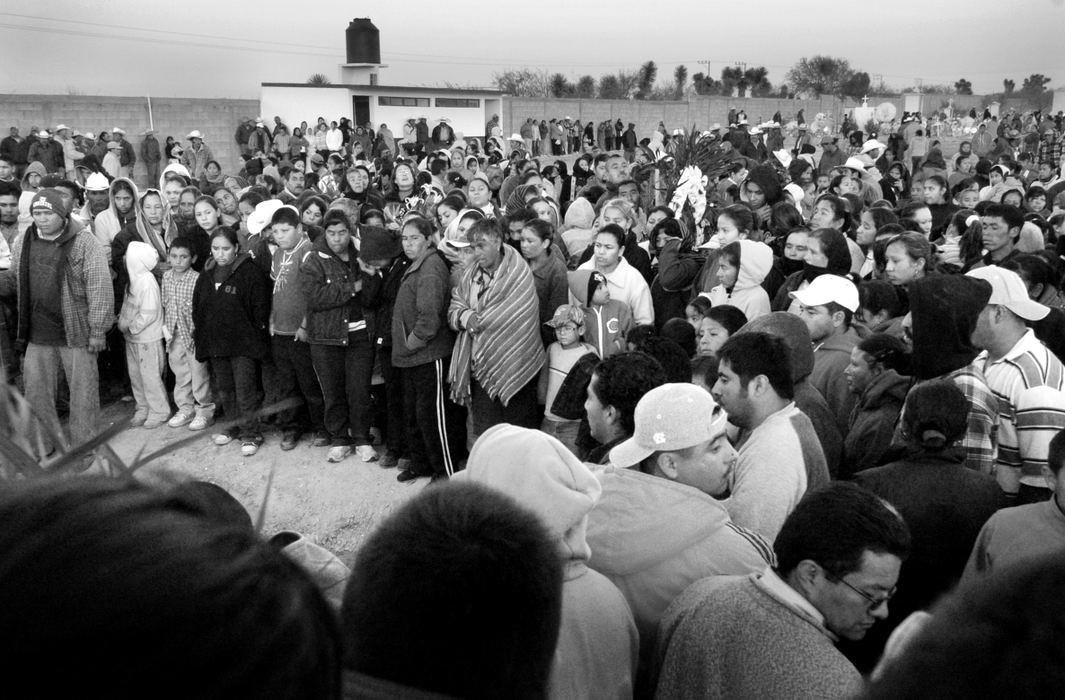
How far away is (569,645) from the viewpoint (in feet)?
7.13

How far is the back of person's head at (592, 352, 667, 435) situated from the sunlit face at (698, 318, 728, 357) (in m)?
1.16

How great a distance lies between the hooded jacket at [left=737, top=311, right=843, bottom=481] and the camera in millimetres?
3787

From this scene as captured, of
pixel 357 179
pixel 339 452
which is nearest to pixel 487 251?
pixel 339 452

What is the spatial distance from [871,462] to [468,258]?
10.5 ft

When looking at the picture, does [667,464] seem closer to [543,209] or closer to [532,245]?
[532,245]

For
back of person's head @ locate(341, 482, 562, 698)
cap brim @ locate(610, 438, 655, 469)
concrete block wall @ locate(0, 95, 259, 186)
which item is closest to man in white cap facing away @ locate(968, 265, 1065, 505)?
cap brim @ locate(610, 438, 655, 469)

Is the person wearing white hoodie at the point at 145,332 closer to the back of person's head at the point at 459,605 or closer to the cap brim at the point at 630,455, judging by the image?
the cap brim at the point at 630,455

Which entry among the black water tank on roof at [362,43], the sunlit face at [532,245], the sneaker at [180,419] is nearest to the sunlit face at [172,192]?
the sneaker at [180,419]

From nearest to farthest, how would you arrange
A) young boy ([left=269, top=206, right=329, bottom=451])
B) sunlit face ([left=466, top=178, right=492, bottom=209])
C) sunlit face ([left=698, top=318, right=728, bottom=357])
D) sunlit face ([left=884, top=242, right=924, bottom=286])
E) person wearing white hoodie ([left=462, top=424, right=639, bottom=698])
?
1. person wearing white hoodie ([left=462, top=424, right=639, bottom=698])
2. sunlit face ([left=698, top=318, right=728, bottom=357])
3. sunlit face ([left=884, top=242, right=924, bottom=286])
4. young boy ([left=269, top=206, right=329, bottom=451])
5. sunlit face ([left=466, top=178, right=492, bottom=209])

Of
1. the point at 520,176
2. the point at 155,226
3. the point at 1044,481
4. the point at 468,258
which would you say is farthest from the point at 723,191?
the point at 1044,481

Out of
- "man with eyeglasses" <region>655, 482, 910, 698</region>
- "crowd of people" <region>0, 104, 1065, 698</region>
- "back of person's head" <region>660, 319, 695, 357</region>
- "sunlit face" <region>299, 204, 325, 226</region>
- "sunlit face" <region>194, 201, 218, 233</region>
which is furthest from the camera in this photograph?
"sunlit face" <region>299, 204, 325, 226</region>

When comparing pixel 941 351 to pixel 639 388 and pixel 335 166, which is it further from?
pixel 335 166

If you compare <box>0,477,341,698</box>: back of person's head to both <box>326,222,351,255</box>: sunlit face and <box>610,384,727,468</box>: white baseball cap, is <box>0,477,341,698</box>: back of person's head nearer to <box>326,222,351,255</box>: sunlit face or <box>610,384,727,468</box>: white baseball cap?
<box>610,384,727,468</box>: white baseball cap

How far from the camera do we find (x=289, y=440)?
673 centimetres
